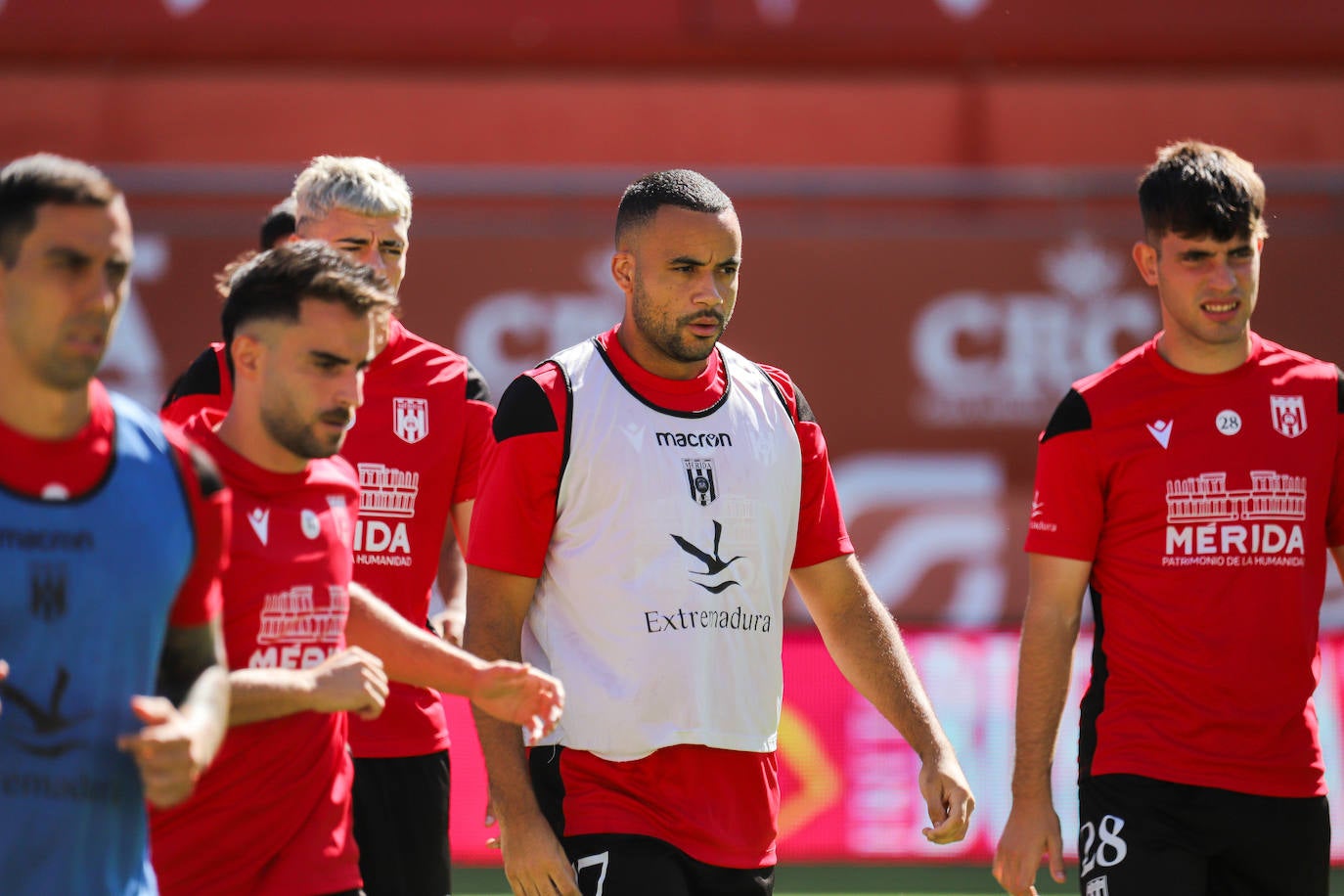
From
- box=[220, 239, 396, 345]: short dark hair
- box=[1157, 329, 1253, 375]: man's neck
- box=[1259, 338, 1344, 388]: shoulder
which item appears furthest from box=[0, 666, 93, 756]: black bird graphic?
box=[1259, 338, 1344, 388]: shoulder

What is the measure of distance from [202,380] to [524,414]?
941 millimetres

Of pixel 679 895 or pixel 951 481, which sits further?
pixel 951 481

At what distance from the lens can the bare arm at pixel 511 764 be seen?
12.1ft

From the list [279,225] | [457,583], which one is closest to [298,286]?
[457,583]

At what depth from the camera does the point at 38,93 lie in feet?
49.0

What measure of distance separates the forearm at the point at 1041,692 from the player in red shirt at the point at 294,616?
4.65 ft

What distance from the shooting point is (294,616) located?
340 cm

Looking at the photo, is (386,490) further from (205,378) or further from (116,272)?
(116,272)

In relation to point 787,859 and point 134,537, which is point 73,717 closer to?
point 134,537

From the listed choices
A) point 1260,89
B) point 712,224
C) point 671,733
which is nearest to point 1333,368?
point 712,224

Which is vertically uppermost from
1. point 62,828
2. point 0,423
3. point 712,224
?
point 712,224

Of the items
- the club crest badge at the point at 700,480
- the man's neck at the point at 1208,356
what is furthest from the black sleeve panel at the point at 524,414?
the man's neck at the point at 1208,356

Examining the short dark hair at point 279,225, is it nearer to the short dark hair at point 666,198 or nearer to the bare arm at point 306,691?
the short dark hair at point 666,198

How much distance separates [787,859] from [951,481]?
503 centimetres
